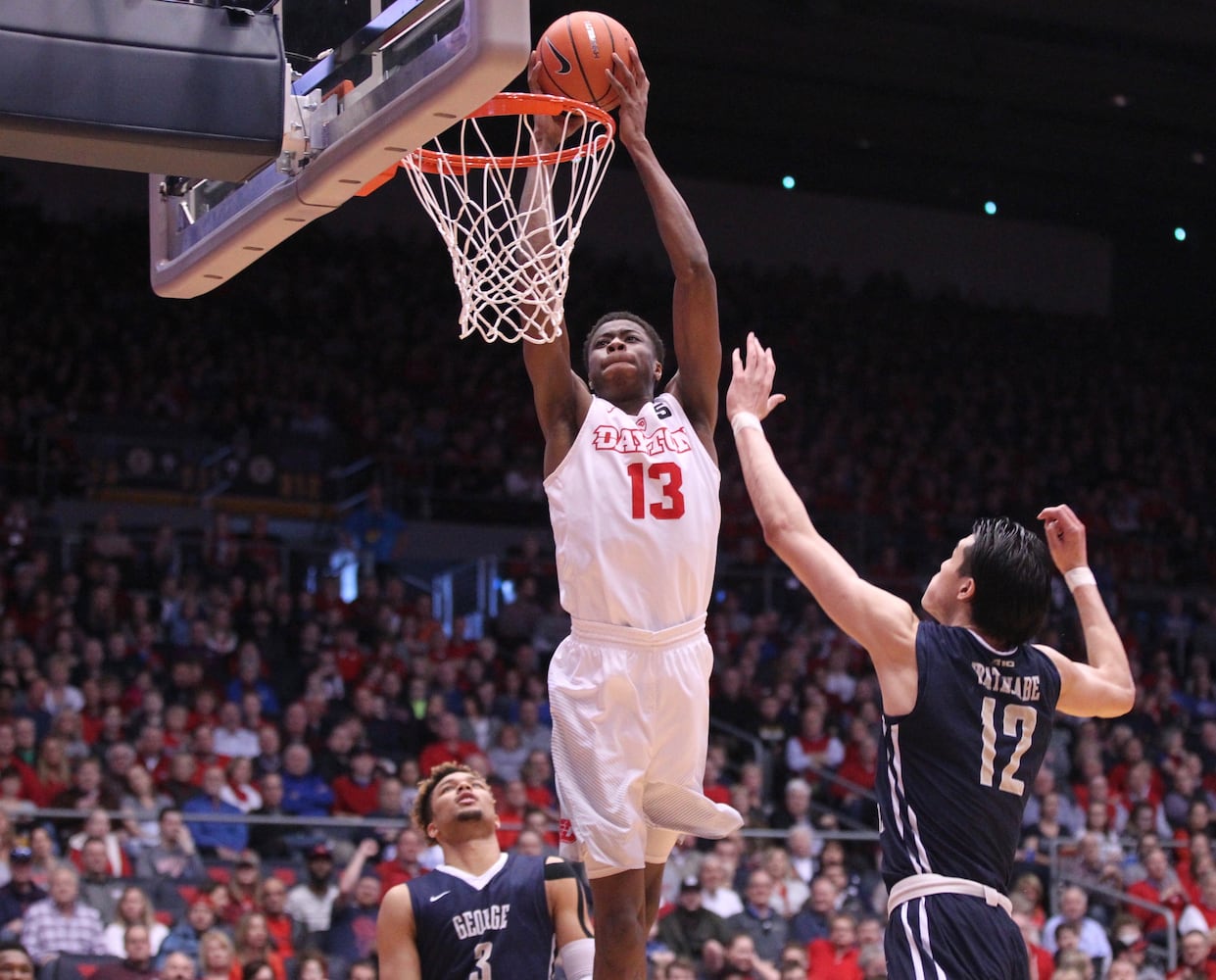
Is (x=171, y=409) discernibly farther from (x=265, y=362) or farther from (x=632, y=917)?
(x=632, y=917)

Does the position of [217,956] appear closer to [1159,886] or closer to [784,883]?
[784,883]

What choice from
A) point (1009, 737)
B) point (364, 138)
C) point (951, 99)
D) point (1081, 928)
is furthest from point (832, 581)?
point (951, 99)

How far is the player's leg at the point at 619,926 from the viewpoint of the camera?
14.1 ft

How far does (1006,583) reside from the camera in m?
3.52

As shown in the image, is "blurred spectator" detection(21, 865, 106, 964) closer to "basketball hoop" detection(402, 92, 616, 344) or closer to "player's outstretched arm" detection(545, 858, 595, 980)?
"player's outstretched arm" detection(545, 858, 595, 980)

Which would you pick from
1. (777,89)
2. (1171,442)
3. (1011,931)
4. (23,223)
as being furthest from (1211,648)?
(1011,931)

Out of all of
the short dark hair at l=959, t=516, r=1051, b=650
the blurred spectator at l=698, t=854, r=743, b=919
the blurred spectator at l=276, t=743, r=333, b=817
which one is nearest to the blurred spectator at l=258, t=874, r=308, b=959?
the blurred spectator at l=276, t=743, r=333, b=817

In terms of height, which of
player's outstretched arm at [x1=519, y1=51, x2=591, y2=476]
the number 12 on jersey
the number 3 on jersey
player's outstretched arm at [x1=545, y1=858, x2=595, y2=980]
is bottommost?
player's outstretched arm at [x1=545, y1=858, x2=595, y2=980]

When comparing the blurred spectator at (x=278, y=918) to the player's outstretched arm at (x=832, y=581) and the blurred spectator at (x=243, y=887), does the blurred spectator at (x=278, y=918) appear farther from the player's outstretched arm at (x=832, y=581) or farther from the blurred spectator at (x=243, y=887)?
the player's outstretched arm at (x=832, y=581)

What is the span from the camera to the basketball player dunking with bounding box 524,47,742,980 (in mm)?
4355

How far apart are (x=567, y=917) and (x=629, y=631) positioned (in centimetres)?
96

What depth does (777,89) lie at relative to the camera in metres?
18.5

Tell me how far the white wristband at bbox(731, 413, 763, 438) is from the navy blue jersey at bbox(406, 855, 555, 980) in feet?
6.07

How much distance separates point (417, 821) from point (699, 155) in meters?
16.1
